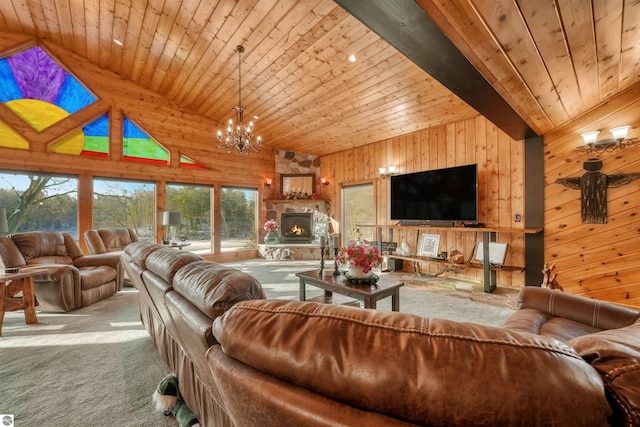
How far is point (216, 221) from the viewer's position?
253 inches

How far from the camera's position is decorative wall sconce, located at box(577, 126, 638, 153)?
311cm

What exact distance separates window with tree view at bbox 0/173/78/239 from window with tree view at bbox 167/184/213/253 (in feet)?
5.15

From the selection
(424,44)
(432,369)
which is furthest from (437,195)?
(432,369)

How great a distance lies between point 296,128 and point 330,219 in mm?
2506

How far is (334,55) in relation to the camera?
3.52m

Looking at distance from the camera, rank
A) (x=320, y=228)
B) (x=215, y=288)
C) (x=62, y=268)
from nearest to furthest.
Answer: (x=215, y=288) → (x=62, y=268) → (x=320, y=228)

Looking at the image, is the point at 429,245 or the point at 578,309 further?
the point at 429,245

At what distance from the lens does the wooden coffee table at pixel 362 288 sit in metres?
2.43

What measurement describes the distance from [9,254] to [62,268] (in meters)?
0.79

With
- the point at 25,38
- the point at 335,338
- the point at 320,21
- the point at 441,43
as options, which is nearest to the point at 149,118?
the point at 25,38

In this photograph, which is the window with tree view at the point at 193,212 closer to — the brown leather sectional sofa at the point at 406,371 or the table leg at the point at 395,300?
the table leg at the point at 395,300

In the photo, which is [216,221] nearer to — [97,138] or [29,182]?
[97,138]

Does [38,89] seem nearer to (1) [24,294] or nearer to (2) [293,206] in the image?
(1) [24,294]

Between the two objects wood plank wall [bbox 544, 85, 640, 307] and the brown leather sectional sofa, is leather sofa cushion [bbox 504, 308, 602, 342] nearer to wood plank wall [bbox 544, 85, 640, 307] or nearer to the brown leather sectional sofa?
the brown leather sectional sofa
